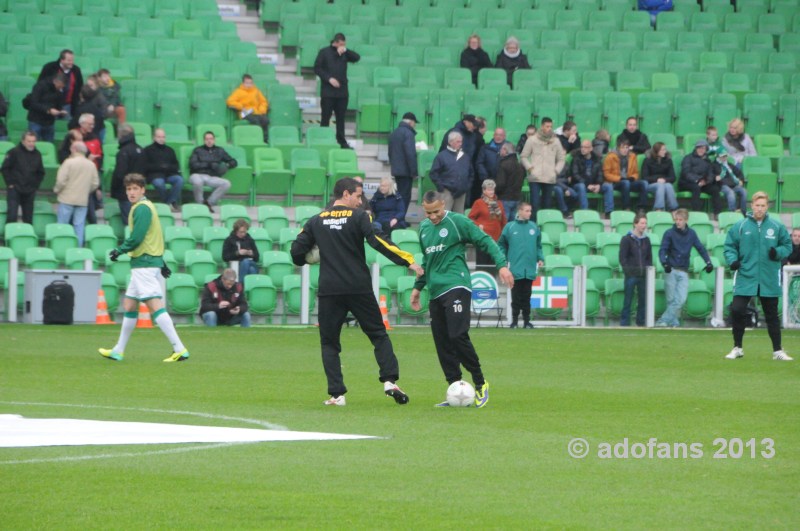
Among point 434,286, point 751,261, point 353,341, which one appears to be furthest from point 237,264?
point 434,286

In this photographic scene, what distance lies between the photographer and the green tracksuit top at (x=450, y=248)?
12.3 m

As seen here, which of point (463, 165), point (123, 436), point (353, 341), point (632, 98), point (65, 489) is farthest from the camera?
point (632, 98)

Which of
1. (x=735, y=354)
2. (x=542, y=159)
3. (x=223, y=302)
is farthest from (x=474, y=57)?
(x=735, y=354)

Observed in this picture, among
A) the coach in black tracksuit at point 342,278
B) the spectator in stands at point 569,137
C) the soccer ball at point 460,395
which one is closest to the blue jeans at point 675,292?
the spectator in stands at point 569,137

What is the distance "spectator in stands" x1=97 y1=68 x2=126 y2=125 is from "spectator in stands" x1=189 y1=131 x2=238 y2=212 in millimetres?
Answer: 1631

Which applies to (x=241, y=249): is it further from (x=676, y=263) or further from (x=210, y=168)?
(x=676, y=263)

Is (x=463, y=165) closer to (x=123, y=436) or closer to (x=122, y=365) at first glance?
(x=122, y=365)

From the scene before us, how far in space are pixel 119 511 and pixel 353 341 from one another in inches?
526

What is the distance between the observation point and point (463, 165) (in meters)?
25.9

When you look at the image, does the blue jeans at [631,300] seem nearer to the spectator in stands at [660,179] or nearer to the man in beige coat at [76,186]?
the spectator in stands at [660,179]

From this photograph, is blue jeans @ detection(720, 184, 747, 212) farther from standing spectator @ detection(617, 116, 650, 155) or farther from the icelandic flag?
the icelandic flag

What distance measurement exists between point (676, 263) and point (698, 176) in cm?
346

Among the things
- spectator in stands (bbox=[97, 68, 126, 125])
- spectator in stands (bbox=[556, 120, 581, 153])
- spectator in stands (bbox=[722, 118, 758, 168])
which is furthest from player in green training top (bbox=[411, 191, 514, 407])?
spectator in stands (bbox=[722, 118, 758, 168])

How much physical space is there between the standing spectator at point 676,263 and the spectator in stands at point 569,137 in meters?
3.60
